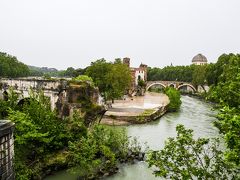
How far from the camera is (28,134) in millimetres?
16656

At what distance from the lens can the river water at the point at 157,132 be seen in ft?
61.8

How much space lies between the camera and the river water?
1884 cm

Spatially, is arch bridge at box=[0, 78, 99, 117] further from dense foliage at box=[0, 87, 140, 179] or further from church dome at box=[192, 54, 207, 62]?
church dome at box=[192, 54, 207, 62]

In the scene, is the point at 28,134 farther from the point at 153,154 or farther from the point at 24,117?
the point at 153,154

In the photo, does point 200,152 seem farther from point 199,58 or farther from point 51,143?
point 199,58

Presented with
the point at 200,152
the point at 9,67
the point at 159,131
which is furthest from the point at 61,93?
the point at 9,67

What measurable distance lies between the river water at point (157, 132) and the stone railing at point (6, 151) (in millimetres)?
8885

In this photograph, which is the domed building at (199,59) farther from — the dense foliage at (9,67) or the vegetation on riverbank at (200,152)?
the vegetation on riverbank at (200,152)

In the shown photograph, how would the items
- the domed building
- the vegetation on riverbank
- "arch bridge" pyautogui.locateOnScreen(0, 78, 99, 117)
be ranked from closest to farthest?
1. the vegetation on riverbank
2. "arch bridge" pyautogui.locateOnScreen(0, 78, 99, 117)
3. the domed building

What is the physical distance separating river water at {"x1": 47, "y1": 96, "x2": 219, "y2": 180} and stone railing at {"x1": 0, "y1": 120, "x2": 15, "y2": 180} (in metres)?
8.88

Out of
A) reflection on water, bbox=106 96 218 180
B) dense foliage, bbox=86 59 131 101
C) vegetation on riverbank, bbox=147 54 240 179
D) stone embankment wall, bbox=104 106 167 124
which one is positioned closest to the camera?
vegetation on riverbank, bbox=147 54 240 179

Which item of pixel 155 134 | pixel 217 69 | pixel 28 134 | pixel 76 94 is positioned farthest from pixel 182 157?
pixel 217 69

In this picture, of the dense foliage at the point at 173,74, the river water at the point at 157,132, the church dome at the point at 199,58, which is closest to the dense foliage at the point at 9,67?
the dense foliage at the point at 173,74

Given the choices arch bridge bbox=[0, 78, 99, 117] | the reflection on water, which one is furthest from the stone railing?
arch bridge bbox=[0, 78, 99, 117]
